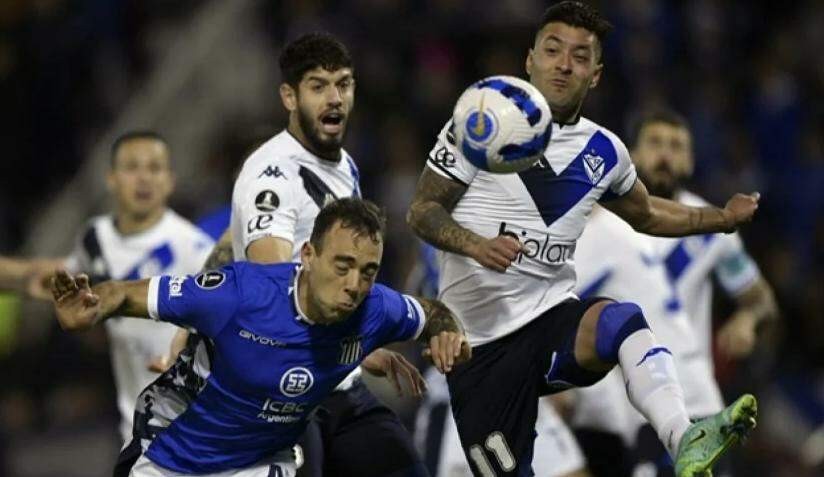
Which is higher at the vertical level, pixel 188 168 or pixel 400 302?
pixel 400 302

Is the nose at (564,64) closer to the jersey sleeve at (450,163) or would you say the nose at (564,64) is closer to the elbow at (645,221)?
the jersey sleeve at (450,163)

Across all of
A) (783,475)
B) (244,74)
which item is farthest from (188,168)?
(783,475)

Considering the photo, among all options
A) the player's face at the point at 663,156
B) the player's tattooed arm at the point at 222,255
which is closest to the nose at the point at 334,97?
the player's tattooed arm at the point at 222,255

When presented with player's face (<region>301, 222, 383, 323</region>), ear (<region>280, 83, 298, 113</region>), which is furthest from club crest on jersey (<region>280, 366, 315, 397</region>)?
ear (<region>280, 83, 298, 113</region>)

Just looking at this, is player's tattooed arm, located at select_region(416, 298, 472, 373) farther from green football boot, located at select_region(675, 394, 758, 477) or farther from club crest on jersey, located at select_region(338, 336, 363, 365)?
green football boot, located at select_region(675, 394, 758, 477)

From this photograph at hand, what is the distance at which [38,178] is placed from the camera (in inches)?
584

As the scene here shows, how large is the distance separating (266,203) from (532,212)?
3.40ft

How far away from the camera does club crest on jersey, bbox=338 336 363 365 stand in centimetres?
692

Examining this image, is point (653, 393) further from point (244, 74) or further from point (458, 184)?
point (244, 74)

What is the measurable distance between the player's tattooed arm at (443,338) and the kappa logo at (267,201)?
717mm

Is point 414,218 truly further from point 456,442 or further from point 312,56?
point 456,442

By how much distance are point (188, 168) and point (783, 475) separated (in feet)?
18.6

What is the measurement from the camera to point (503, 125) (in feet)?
21.8

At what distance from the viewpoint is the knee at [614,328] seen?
693 cm
